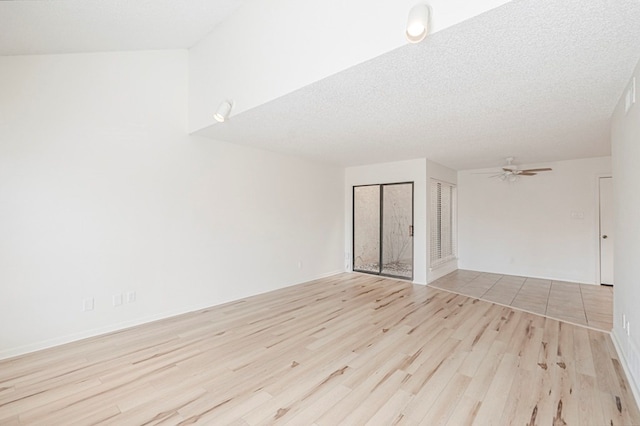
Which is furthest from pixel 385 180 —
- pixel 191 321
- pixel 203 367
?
pixel 203 367

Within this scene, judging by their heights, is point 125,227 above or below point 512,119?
below

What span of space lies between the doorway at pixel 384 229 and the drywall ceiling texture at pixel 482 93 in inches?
54.8

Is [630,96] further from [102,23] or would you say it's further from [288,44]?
[102,23]

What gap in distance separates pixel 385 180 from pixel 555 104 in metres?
3.40

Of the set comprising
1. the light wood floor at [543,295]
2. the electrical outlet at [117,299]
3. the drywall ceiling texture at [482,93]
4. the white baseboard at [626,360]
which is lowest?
the light wood floor at [543,295]

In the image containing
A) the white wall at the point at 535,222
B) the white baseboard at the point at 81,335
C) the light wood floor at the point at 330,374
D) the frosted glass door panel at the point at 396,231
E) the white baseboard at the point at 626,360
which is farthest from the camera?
the frosted glass door panel at the point at 396,231

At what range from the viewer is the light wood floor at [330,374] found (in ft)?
6.34

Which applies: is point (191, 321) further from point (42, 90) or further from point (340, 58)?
point (340, 58)

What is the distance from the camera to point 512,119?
3.28 m

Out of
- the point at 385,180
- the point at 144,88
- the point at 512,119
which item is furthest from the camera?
the point at 385,180

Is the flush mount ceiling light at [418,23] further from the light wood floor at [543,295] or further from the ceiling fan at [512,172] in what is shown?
the ceiling fan at [512,172]

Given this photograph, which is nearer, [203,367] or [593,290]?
[203,367]

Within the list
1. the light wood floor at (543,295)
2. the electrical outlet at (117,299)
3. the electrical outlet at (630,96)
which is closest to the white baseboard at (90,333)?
the electrical outlet at (117,299)

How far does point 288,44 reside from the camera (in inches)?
104
